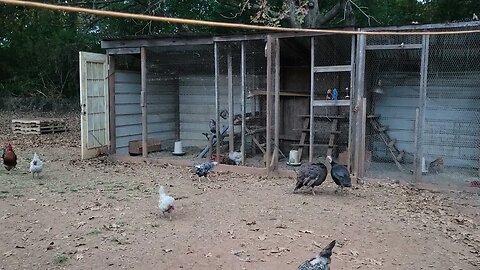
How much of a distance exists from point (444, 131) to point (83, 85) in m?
7.51

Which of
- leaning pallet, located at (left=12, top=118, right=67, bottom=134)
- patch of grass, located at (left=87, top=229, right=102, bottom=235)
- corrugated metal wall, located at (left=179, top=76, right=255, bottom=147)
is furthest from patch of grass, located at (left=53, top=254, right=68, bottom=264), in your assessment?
leaning pallet, located at (left=12, top=118, right=67, bottom=134)

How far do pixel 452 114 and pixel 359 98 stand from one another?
8.45ft

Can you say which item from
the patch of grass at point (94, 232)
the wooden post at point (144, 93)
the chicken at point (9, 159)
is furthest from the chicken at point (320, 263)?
the wooden post at point (144, 93)

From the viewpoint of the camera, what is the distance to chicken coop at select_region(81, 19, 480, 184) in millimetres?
7570

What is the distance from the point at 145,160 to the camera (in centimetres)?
955

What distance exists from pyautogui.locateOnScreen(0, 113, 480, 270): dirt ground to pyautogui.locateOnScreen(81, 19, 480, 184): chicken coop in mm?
1367

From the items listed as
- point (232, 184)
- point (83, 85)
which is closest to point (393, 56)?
point (232, 184)

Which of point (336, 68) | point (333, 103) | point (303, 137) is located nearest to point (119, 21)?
point (303, 137)

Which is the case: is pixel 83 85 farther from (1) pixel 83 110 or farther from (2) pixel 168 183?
(2) pixel 168 183

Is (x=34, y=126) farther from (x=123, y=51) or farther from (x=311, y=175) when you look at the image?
(x=311, y=175)

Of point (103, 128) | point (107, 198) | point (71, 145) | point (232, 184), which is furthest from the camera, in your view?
point (71, 145)

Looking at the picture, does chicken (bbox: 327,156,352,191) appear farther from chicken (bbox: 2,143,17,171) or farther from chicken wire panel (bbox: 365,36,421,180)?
chicken (bbox: 2,143,17,171)

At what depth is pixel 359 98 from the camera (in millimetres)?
7422

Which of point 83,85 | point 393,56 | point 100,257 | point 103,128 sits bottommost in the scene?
point 100,257
